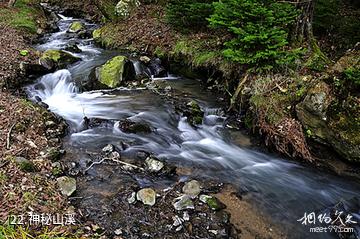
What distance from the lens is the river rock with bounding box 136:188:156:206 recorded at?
5.10m

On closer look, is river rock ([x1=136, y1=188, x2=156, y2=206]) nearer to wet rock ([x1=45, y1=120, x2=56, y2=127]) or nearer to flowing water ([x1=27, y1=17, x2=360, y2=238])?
flowing water ([x1=27, y1=17, x2=360, y2=238])

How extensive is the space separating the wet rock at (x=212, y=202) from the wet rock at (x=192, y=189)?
12cm

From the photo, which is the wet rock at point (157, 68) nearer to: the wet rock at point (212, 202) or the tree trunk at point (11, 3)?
the wet rock at point (212, 202)

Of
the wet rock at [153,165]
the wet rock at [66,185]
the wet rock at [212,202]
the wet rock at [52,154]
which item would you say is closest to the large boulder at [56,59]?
the wet rock at [52,154]

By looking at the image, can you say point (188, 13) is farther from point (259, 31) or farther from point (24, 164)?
point (24, 164)

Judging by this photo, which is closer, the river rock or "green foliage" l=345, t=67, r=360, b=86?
the river rock

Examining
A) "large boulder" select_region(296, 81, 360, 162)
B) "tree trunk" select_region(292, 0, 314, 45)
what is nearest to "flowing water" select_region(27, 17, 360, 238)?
"large boulder" select_region(296, 81, 360, 162)

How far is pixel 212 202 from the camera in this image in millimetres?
5215

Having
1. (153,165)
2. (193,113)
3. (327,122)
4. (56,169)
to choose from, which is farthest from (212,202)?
(193,113)

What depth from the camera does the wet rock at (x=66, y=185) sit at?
4977 mm

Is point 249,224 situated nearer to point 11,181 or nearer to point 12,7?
point 11,181

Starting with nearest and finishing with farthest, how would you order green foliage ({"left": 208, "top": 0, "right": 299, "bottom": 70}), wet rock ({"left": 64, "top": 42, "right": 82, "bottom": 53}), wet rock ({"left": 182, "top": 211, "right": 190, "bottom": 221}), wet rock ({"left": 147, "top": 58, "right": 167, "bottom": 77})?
wet rock ({"left": 182, "top": 211, "right": 190, "bottom": 221}) → green foliage ({"left": 208, "top": 0, "right": 299, "bottom": 70}) → wet rock ({"left": 147, "top": 58, "right": 167, "bottom": 77}) → wet rock ({"left": 64, "top": 42, "right": 82, "bottom": 53})

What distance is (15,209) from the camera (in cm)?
415

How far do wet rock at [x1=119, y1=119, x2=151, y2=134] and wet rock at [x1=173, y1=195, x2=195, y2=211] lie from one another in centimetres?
254
